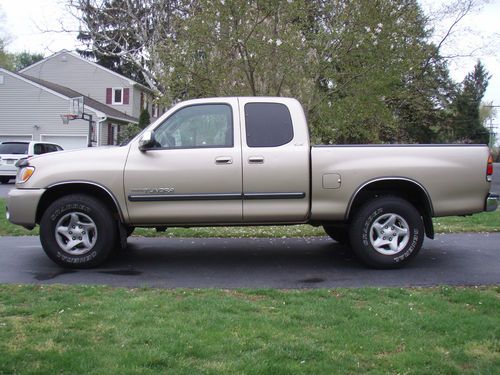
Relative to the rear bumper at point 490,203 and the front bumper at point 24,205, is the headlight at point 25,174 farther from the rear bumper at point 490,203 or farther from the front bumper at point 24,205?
the rear bumper at point 490,203

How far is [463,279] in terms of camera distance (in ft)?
19.8

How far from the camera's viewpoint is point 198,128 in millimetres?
6621

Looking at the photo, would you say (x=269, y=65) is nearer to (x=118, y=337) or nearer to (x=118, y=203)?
(x=118, y=203)

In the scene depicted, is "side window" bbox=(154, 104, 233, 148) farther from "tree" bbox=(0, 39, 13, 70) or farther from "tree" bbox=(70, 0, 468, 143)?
"tree" bbox=(0, 39, 13, 70)

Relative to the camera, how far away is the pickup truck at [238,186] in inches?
251

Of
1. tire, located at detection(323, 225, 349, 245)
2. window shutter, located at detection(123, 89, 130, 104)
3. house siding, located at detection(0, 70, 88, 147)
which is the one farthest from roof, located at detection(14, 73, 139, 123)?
tire, located at detection(323, 225, 349, 245)

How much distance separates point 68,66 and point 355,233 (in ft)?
120

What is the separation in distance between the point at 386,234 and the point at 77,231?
3.62 meters

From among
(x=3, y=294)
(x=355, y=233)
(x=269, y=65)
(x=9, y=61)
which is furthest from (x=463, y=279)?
(x=9, y=61)

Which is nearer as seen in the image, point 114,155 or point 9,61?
point 114,155

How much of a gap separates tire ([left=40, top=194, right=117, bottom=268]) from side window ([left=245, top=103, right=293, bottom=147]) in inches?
75.9

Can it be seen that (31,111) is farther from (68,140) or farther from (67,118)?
(67,118)

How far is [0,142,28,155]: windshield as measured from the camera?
70.5ft

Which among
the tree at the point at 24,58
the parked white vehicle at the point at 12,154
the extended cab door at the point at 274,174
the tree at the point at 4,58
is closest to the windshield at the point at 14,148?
the parked white vehicle at the point at 12,154
